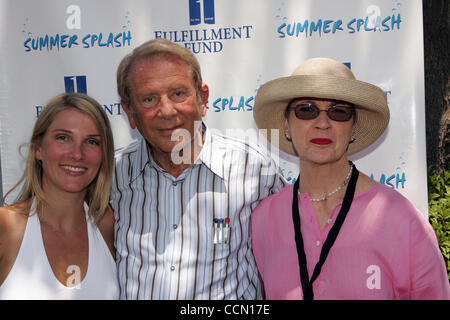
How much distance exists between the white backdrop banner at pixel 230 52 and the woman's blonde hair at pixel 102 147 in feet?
3.19

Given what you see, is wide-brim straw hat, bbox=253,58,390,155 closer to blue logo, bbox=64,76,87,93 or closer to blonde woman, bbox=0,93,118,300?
blonde woman, bbox=0,93,118,300

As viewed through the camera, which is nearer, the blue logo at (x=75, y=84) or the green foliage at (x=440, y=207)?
the green foliage at (x=440, y=207)

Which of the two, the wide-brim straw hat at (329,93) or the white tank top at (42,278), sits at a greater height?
the wide-brim straw hat at (329,93)

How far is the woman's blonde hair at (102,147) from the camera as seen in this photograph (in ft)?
8.02

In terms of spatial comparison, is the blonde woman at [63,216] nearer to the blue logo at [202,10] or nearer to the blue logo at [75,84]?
the blue logo at [75,84]

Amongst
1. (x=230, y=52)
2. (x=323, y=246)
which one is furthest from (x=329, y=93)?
(x=230, y=52)

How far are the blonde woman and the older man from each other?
0.14 m

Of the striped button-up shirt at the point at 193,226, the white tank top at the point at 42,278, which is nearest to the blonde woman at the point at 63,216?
the white tank top at the point at 42,278

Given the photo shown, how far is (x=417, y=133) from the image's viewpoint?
3.15 m

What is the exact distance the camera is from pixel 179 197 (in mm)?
2434

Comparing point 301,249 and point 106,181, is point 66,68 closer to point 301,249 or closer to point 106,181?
point 106,181

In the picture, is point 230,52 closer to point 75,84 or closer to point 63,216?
point 75,84
